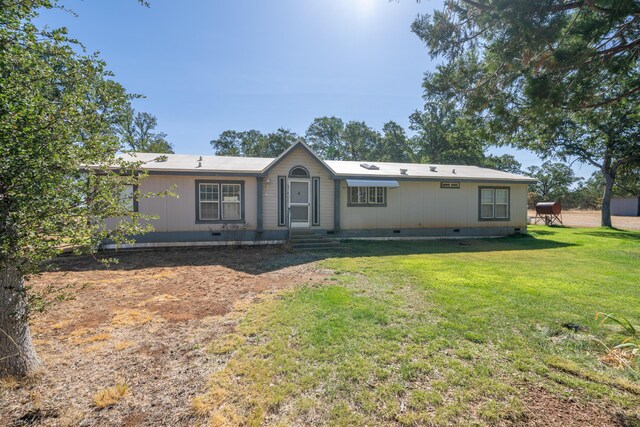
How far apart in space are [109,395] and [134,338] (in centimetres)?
121

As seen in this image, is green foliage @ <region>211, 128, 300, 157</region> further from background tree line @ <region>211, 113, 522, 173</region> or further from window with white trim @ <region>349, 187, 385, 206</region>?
window with white trim @ <region>349, 187, 385, 206</region>

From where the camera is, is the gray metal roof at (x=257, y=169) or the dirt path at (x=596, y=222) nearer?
the gray metal roof at (x=257, y=169)

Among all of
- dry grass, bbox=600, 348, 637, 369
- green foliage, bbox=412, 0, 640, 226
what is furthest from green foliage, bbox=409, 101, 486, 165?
dry grass, bbox=600, 348, 637, 369

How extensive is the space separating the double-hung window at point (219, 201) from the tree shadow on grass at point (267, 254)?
4.18 feet

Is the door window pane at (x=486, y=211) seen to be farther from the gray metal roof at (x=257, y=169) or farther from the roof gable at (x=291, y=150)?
the roof gable at (x=291, y=150)

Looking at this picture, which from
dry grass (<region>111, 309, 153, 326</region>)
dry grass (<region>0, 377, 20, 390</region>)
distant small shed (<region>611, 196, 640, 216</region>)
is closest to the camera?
dry grass (<region>0, 377, 20, 390</region>)

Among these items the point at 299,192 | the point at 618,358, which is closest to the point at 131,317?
the point at 618,358

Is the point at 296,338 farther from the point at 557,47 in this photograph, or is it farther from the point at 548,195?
the point at 548,195

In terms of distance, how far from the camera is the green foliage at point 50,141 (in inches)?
86.7

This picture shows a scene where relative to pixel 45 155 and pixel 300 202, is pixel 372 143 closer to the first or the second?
pixel 300 202

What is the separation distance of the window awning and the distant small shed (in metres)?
Answer: 36.5

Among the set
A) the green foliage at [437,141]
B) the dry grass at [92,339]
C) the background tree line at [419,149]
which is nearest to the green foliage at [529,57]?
the dry grass at [92,339]

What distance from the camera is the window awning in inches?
454

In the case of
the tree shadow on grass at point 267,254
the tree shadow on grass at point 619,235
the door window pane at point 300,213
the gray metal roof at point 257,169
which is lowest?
the tree shadow on grass at point 267,254
